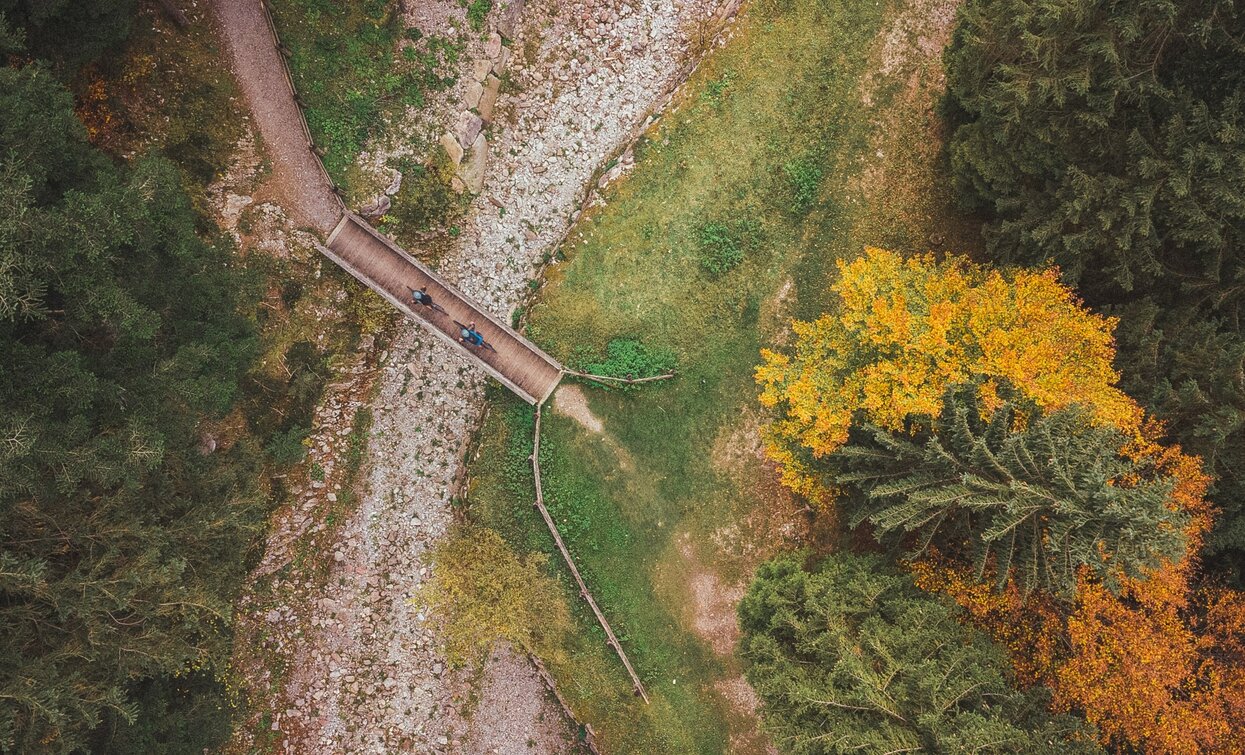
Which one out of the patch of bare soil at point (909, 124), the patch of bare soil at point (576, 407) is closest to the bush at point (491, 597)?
the patch of bare soil at point (576, 407)

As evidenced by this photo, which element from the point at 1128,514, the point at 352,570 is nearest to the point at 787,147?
the point at 1128,514

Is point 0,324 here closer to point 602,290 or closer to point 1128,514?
point 602,290

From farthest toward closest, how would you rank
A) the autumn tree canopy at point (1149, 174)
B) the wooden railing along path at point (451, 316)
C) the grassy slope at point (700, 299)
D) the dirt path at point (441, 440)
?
1. the grassy slope at point (700, 299)
2. the dirt path at point (441, 440)
3. the wooden railing along path at point (451, 316)
4. the autumn tree canopy at point (1149, 174)

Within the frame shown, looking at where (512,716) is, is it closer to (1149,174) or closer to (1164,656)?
(1164,656)

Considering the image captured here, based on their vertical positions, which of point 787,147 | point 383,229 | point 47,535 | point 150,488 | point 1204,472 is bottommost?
point 1204,472

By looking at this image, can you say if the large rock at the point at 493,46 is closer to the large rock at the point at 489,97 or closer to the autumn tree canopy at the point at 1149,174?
the large rock at the point at 489,97

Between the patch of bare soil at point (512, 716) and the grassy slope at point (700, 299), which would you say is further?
the patch of bare soil at point (512, 716)

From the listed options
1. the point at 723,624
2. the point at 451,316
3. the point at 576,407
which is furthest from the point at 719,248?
the point at 723,624

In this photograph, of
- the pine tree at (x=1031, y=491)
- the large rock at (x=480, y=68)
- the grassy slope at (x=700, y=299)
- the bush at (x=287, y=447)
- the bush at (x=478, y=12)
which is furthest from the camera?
the large rock at (x=480, y=68)
